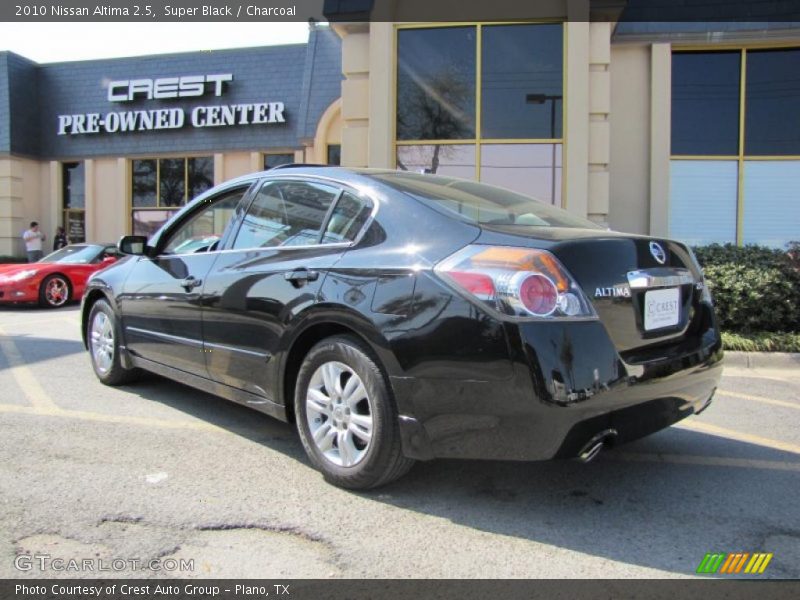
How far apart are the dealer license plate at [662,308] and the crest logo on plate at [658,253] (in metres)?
0.15

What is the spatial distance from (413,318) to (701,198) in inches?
334

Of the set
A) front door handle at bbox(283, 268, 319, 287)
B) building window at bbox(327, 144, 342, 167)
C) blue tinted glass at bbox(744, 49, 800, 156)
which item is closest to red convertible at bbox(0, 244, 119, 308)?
building window at bbox(327, 144, 342, 167)

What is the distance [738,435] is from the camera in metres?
4.13

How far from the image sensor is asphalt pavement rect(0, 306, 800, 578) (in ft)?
8.20

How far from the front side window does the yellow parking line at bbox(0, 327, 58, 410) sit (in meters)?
1.48

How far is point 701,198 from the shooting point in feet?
32.0

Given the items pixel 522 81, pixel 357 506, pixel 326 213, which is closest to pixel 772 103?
pixel 522 81

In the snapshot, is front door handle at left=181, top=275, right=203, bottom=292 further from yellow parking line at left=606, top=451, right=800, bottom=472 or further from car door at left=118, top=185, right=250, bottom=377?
yellow parking line at left=606, top=451, right=800, bottom=472

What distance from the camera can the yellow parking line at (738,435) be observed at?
3.90 metres

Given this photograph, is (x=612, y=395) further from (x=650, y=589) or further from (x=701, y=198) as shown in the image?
(x=701, y=198)

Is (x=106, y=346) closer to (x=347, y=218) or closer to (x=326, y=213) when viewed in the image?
(x=326, y=213)

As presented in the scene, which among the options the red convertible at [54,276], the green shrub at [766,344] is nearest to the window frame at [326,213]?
the green shrub at [766,344]

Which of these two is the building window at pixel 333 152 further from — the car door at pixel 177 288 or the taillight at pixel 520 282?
the taillight at pixel 520 282

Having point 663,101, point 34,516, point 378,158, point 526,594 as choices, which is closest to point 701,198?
point 663,101
